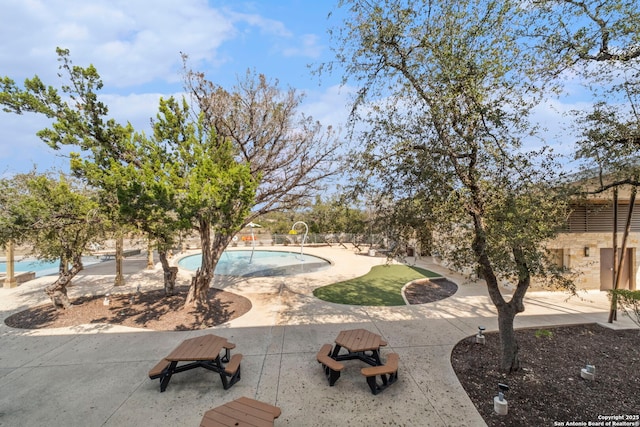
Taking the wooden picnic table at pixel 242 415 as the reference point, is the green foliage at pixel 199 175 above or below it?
above

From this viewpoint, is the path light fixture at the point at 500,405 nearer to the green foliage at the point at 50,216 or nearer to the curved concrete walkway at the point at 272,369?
the curved concrete walkway at the point at 272,369

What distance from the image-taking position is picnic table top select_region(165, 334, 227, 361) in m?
4.72

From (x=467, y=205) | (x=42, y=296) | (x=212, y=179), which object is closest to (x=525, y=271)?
(x=467, y=205)

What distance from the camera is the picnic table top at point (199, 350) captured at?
4.72 m

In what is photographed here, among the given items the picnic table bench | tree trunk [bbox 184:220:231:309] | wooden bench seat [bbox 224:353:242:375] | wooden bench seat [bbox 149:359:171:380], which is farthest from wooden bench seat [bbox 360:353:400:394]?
tree trunk [bbox 184:220:231:309]

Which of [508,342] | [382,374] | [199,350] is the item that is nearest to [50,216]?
[199,350]

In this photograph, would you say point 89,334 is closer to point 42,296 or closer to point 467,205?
point 42,296

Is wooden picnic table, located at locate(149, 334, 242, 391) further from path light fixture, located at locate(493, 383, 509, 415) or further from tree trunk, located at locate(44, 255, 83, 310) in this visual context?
tree trunk, located at locate(44, 255, 83, 310)

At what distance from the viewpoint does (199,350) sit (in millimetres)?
5020

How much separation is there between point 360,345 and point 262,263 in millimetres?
16122

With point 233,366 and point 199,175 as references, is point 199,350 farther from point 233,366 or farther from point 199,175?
point 199,175

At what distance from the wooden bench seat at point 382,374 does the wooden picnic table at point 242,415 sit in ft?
5.38

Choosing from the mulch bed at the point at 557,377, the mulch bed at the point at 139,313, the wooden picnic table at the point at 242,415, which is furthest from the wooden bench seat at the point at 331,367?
the mulch bed at the point at 139,313

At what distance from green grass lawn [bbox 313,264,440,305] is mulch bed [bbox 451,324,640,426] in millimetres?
3737
